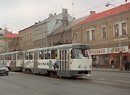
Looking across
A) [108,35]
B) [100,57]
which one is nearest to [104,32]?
[108,35]

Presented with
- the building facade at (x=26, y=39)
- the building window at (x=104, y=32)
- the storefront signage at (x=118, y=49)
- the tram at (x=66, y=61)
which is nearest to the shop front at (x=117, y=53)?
the storefront signage at (x=118, y=49)

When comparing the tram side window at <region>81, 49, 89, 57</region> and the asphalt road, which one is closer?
the asphalt road

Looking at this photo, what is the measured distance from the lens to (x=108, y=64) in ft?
129

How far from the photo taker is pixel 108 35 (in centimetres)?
3900

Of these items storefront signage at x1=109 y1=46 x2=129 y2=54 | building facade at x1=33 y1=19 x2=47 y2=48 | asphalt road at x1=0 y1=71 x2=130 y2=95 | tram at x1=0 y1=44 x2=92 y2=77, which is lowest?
asphalt road at x1=0 y1=71 x2=130 y2=95

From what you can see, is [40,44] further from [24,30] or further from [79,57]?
[79,57]

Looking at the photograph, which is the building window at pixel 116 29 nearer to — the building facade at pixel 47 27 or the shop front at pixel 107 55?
the shop front at pixel 107 55

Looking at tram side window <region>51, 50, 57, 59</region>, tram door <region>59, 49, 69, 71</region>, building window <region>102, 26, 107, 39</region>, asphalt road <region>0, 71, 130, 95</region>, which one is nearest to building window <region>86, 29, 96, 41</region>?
building window <region>102, 26, 107, 39</region>

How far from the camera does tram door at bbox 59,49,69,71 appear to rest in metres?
18.2

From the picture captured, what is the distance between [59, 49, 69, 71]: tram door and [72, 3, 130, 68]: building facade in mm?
16784

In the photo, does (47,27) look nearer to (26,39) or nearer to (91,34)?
(26,39)

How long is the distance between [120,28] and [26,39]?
148ft

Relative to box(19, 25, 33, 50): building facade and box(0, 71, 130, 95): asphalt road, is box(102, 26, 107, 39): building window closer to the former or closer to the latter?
box(0, 71, 130, 95): asphalt road

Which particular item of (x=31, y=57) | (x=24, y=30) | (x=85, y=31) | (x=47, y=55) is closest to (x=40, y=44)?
(x=24, y=30)
